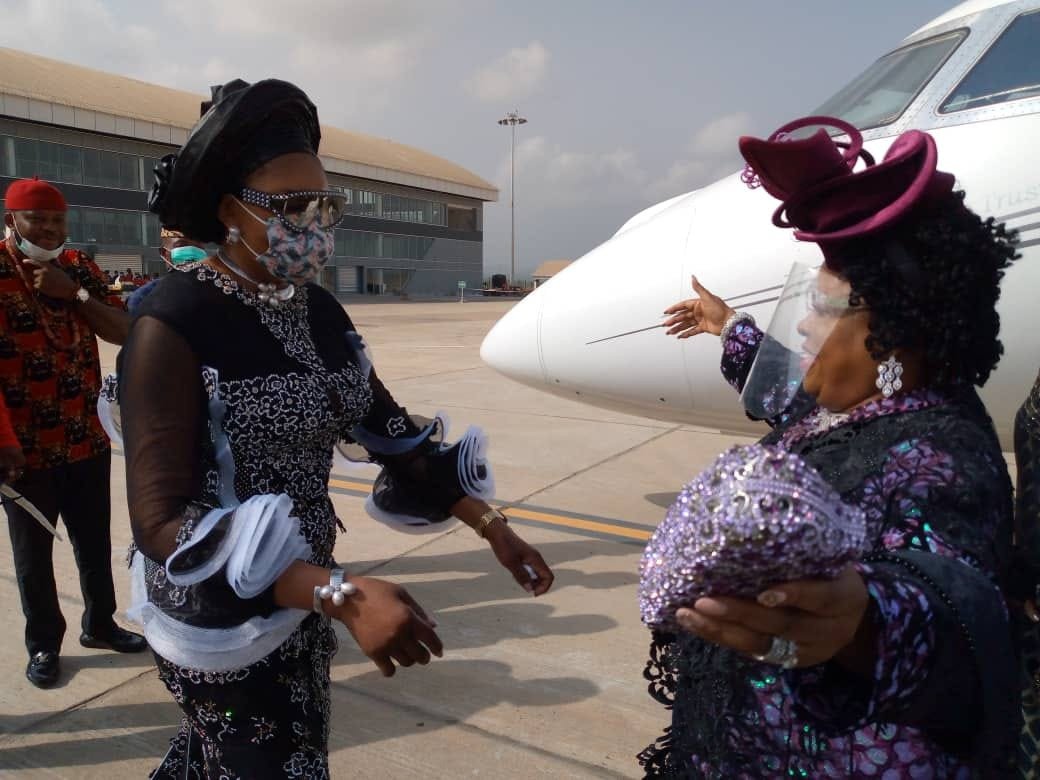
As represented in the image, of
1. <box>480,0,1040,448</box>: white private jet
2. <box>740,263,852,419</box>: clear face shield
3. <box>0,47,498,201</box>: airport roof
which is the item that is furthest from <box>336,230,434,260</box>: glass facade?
<box>740,263,852,419</box>: clear face shield

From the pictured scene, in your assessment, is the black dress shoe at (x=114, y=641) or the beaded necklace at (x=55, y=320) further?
the black dress shoe at (x=114, y=641)

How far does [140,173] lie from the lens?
39.8 metres

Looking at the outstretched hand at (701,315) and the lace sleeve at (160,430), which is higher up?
the outstretched hand at (701,315)

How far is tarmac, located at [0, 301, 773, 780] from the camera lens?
2.69 metres

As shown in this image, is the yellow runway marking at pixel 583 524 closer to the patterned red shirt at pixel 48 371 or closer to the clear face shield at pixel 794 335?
the patterned red shirt at pixel 48 371

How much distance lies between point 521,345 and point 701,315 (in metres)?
1.75

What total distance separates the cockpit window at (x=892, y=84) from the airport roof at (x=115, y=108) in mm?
34994

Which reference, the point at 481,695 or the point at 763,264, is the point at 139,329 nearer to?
the point at 481,695

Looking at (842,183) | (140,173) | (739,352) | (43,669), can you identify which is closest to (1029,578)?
(842,183)

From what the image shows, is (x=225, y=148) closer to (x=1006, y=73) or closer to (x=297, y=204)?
(x=297, y=204)

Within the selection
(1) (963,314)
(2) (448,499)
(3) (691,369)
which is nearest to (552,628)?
(3) (691,369)

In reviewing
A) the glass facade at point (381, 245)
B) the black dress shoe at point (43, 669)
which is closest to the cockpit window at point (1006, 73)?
the black dress shoe at point (43, 669)

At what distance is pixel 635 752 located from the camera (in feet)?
8.87

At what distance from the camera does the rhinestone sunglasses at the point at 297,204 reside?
64.6 inches
